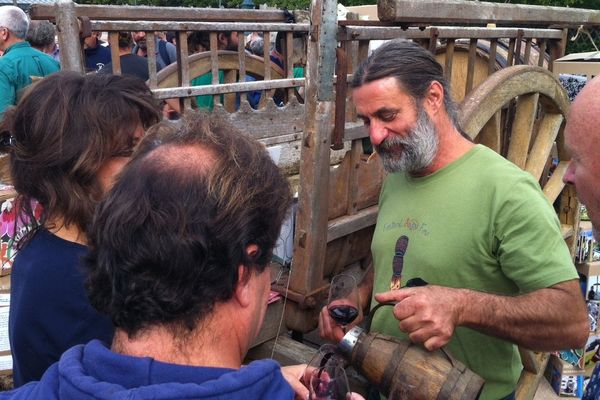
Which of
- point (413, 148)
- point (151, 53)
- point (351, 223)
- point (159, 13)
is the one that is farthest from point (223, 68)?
point (413, 148)

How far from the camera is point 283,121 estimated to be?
10.6 feet

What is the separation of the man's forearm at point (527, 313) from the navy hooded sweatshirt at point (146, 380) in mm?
959

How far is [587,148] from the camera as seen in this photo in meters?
1.43

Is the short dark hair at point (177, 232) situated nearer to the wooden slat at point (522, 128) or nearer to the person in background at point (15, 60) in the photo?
the wooden slat at point (522, 128)

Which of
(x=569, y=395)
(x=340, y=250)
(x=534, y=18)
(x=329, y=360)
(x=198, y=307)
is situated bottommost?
(x=569, y=395)

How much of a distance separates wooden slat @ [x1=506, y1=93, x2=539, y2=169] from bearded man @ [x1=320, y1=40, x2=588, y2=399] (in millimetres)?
1114

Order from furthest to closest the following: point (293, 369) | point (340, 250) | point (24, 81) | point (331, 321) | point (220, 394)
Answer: point (24, 81) < point (340, 250) < point (331, 321) < point (293, 369) < point (220, 394)

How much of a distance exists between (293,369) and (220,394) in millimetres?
575

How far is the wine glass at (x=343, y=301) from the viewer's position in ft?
6.45

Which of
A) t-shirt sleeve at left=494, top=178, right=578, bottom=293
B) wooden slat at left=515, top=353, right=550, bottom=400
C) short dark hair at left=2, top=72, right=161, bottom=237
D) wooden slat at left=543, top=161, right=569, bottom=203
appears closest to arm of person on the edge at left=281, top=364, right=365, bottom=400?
short dark hair at left=2, top=72, right=161, bottom=237

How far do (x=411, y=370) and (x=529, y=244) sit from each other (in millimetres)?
539

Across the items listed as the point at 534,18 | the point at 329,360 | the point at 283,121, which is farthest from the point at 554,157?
the point at 329,360

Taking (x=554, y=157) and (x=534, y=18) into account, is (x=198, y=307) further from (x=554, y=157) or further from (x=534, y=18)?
(x=554, y=157)

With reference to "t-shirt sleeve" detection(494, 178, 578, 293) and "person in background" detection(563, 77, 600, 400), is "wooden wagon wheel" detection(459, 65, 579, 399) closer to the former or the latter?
"t-shirt sleeve" detection(494, 178, 578, 293)
